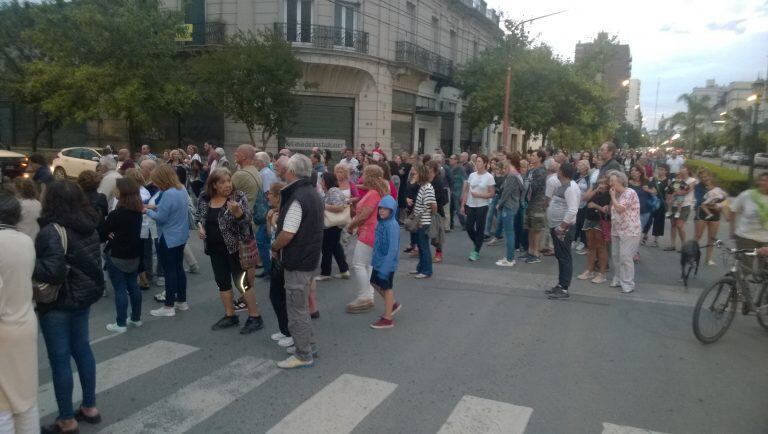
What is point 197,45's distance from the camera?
78.6 ft

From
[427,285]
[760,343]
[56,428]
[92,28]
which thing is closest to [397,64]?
[92,28]

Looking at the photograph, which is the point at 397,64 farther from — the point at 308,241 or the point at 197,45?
the point at 308,241

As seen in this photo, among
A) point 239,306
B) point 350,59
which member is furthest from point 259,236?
point 350,59

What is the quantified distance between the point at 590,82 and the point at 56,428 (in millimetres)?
33468

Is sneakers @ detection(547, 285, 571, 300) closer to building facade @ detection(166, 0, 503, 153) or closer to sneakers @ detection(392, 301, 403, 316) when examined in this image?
sneakers @ detection(392, 301, 403, 316)

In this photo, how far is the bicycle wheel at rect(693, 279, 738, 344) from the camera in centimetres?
576

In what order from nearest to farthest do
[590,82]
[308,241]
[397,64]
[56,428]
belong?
[56,428]
[308,241]
[397,64]
[590,82]

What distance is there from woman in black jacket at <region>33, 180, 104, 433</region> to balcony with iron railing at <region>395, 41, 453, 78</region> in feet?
78.2

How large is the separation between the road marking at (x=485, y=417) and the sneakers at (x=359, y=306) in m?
2.46

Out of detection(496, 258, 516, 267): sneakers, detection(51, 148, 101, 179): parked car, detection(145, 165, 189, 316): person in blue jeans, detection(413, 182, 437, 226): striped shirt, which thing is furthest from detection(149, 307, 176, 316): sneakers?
detection(51, 148, 101, 179): parked car

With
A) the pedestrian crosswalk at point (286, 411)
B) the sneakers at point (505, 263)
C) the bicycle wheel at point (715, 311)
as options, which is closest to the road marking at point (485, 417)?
the pedestrian crosswalk at point (286, 411)

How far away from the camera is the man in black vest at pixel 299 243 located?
4859mm

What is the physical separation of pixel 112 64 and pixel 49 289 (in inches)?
774

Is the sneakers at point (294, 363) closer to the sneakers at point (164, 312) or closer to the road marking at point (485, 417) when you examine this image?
the road marking at point (485, 417)
